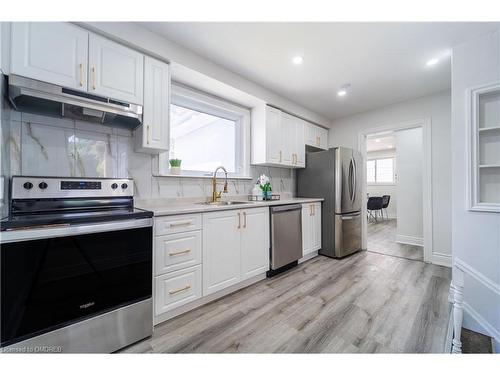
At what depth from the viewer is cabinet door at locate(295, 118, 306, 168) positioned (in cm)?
339

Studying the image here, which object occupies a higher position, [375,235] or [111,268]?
[111,268]

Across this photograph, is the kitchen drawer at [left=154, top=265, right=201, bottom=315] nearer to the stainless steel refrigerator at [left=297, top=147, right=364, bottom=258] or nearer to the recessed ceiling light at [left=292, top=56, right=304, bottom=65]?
the stainless steel refrigerator at [left=297, top=147, right=364, bottom=258]

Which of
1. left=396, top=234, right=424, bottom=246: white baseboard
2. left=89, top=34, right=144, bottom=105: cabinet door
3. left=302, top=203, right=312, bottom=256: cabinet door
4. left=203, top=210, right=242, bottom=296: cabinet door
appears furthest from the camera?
left=396, top=234, right=424, bottom=246: white baseboard

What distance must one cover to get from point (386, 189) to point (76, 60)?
27.7ft

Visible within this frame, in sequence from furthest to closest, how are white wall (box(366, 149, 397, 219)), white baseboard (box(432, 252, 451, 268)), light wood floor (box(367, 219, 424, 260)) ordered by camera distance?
white wall (box(366, 149, 397, 219)), light wood floor (box(367, 219, 424, 260)), white baseboard (box(432, 252, 451, 268))

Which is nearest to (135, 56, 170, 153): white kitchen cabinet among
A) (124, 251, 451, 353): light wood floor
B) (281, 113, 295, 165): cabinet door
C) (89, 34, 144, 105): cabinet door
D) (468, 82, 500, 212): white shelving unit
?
(89, 34, 144, 105): cabinet door

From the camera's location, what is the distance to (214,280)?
1925 mm

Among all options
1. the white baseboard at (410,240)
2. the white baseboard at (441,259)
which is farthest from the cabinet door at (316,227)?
the white baseboard at (410,240)

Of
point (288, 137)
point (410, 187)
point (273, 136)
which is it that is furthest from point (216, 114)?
point (410, 187)

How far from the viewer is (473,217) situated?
6.03ft

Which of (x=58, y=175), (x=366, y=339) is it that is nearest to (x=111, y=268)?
(x=58, y=175)

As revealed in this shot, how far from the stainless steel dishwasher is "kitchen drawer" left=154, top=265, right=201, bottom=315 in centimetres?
100
